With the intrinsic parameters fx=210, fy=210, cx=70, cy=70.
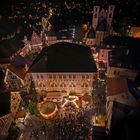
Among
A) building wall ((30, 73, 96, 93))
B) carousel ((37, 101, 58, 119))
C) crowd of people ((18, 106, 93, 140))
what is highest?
building wall ((30, 73, 96, 93))

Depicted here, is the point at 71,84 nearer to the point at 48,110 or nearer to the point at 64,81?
the point at 64,81

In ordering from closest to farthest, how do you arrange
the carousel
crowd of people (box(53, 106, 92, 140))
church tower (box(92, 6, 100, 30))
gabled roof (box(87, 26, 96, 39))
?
1. crowd of people (box(53, 106, 92, 140))
2. the carousel
3. gabled roof (box(87, 26, 96, 39))
4. church tower (box(92, 6, 100, 30))

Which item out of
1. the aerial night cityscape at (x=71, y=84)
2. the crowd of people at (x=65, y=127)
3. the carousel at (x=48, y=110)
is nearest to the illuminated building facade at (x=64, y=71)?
the aerial night cityscape at (x=71, y=84)

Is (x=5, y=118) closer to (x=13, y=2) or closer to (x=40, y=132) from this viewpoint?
(x=40, y=132)

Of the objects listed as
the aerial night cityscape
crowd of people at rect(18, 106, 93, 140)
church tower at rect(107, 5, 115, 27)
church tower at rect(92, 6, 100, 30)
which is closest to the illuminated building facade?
the aerial night cityscape

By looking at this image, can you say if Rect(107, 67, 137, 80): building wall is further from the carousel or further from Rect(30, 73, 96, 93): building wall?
the carousel

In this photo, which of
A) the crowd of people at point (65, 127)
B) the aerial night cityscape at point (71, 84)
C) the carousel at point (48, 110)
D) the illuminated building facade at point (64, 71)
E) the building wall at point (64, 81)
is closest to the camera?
the aerial night cityscape at point (71, 84)

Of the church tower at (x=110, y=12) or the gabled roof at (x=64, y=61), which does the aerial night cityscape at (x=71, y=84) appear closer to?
the gabled roof at (x=64, y=61)

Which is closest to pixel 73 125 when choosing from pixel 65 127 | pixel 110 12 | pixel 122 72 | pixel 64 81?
pixel 65 127
